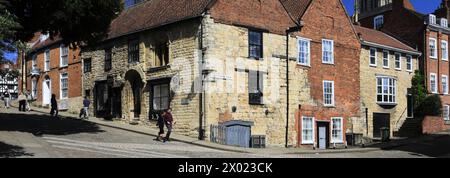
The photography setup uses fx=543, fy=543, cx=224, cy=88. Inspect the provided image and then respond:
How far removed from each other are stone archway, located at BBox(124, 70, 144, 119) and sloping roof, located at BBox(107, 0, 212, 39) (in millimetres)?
2725

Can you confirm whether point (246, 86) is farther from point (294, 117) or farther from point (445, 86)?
point (445, 86)

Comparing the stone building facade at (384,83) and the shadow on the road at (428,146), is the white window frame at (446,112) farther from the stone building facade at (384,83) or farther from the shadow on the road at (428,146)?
the shadow on the road at (428,146)

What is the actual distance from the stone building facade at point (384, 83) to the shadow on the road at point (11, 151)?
24485 millimetres

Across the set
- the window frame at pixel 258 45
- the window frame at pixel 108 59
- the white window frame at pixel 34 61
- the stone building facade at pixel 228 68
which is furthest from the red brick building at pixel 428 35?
the white window frame at pixel 34 61

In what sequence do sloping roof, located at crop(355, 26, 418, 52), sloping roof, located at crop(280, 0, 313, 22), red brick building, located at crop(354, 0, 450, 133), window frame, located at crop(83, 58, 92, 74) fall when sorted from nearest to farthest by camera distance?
sloping roof, located at crop(280, 0, 313, 22), window frame, located at crop(83, 58, 92, 74), sloping roof, located at crop(355, 26, 418, 52), red brick building, located at crop(354, 0, 450, 133)

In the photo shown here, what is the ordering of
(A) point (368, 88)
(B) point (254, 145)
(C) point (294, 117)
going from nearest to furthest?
(B) point (254, 145) < (C) point (294, 117) < (A) point (368, 88)

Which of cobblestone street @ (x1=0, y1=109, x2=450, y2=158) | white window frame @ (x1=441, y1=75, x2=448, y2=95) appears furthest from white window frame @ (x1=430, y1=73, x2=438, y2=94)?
cobblestone street @ (x1=0, y1=109, x2=450, y2=158)

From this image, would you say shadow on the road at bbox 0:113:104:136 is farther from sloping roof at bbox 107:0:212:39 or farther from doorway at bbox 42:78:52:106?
doorway at bbox 42:78:52:106

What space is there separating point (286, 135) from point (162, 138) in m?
8.97

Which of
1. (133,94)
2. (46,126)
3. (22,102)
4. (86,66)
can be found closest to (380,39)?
(133,94)

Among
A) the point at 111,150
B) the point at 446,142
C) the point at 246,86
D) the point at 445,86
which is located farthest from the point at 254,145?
the point at 445,86

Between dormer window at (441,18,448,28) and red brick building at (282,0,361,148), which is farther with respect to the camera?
dormer window at (441,18,448,28)

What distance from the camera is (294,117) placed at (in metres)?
32.3

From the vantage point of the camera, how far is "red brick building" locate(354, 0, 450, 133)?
44.6 m
